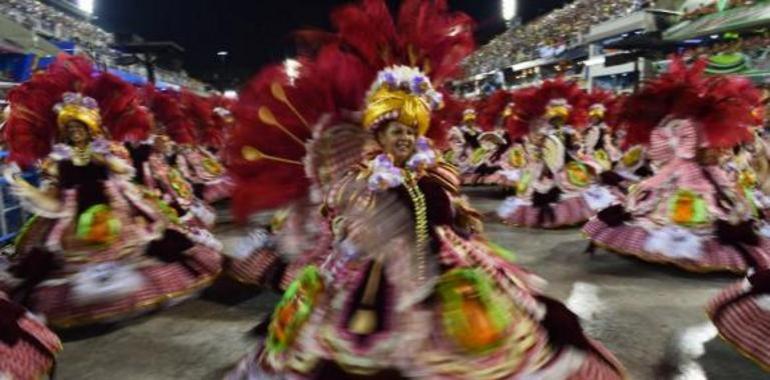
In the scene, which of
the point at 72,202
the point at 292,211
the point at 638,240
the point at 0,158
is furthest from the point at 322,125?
the point at 0,158

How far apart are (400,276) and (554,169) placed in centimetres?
576

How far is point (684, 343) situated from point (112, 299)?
3.91 metres

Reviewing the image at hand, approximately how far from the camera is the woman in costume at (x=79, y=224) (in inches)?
174

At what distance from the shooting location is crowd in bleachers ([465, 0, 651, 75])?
1158 inches

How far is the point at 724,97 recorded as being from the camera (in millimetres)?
5125

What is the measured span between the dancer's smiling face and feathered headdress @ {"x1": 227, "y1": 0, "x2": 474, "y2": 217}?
0.09m

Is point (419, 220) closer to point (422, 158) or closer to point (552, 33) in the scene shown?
point (422, 158)

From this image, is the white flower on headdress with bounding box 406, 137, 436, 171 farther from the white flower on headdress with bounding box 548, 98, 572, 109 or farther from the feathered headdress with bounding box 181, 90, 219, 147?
the feathered headdress with bounding box 181, 90, 219, 147

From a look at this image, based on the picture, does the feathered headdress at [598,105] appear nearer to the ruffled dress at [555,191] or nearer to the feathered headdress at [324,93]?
the ruffled dress at [555,191]

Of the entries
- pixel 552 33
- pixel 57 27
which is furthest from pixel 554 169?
pixel 552 33

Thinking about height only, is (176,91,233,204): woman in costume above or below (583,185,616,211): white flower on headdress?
above

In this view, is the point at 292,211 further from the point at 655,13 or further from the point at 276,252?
the point at 655,13

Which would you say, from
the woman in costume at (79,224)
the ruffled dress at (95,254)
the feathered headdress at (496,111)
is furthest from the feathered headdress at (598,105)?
the woman in costume at (79,224)

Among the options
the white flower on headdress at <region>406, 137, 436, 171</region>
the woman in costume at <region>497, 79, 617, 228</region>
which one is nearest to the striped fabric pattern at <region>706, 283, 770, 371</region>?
the white flower on headdress at <region>406, 137, 436, 171</region>
